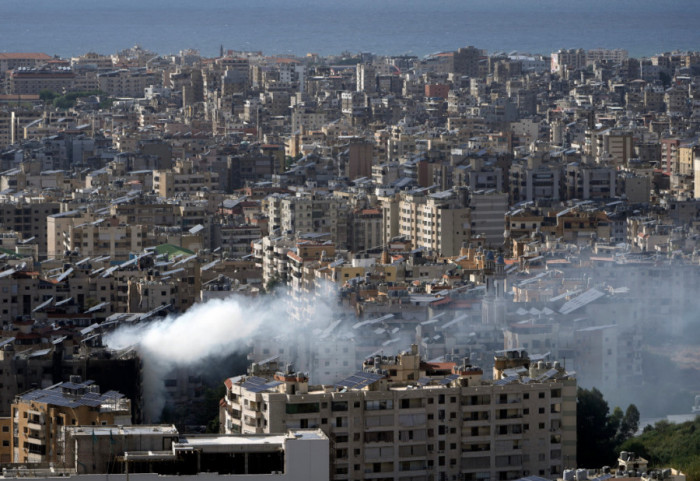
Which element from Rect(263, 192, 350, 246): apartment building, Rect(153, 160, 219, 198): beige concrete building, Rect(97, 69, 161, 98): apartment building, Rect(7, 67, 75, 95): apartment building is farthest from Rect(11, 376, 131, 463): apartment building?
Rect(97, 69, 161, 98): apartment building

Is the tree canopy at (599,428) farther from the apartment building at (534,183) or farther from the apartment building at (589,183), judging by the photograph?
the apartment building at (534,183)

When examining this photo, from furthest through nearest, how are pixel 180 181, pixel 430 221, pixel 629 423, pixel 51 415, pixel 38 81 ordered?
pixel 38 81 → pixel 180 181 → pixel 430 221 → pixel 629 423 → pixel 51 415

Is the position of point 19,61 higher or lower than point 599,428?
higher

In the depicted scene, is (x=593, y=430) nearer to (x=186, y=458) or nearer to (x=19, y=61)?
(x=186, y=458)

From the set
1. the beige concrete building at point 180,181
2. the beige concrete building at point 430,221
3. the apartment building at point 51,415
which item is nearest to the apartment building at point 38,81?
the beige concrete building at point 180,181

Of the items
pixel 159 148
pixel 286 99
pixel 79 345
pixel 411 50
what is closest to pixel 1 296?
pixel 79 345

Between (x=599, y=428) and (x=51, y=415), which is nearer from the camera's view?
(x=51, y=415)

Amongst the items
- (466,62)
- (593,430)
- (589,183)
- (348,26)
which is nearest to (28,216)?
(589,183)

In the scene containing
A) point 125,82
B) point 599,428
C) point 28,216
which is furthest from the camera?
point 125,82
